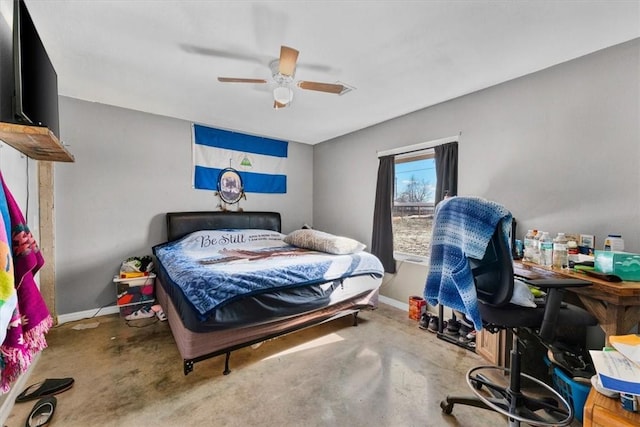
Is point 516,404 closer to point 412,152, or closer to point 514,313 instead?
point 514,313

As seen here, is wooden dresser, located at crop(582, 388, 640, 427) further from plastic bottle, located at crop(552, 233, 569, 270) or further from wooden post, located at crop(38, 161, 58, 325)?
wooden post, located at crop(38, 161, 58, 325)

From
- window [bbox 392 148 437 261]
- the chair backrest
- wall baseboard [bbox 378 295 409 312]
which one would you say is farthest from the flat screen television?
wall baseboard [bbox 378 295 409 312]

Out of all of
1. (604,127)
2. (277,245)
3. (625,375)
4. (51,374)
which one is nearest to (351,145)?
(277,245)

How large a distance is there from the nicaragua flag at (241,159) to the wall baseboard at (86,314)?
5.96ft

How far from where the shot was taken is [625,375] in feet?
2.56

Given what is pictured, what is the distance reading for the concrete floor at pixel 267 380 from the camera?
5.38ft

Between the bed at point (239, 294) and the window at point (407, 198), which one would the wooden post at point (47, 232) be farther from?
the window at point (407, 198)

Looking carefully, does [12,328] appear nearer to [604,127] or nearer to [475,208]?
[475,208]

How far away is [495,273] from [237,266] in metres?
1.92

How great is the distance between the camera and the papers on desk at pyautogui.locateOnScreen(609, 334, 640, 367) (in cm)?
84

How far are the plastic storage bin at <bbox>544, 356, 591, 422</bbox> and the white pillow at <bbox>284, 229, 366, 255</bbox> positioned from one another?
1.88 m

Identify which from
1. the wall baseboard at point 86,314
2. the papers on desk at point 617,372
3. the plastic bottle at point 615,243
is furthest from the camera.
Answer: the wall baseboard at point 86,314

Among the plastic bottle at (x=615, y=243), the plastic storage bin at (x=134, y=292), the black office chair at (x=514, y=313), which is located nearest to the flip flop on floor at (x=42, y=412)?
the plastic storage bin at (x=134, y=292)

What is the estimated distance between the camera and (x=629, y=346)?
35.1 inches
